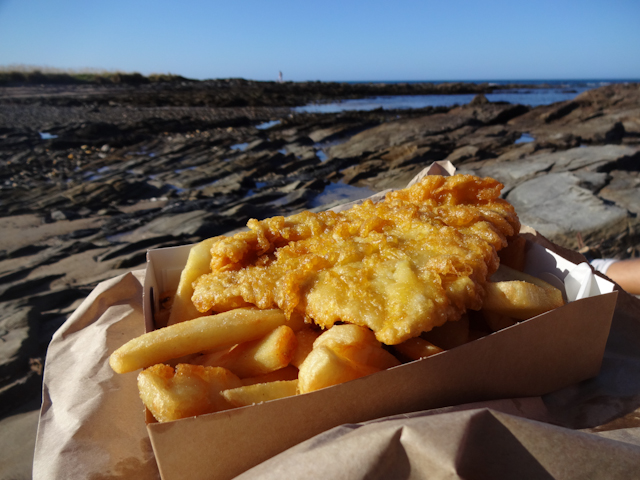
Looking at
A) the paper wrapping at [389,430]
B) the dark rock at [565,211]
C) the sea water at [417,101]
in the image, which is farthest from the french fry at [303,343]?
the sea water at [417,101]

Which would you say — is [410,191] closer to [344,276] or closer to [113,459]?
[344,276]

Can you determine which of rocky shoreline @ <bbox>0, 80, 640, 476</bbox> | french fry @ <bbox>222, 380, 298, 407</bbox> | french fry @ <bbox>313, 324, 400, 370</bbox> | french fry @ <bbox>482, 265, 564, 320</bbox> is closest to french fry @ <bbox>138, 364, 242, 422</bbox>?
french fry @ <bbox>222, 380, 298, 407</bbox>

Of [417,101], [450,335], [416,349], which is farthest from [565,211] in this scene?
[417,101]

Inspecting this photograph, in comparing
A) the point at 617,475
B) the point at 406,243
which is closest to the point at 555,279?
the point at 406,243

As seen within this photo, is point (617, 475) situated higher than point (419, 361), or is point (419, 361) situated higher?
point (419, 361)

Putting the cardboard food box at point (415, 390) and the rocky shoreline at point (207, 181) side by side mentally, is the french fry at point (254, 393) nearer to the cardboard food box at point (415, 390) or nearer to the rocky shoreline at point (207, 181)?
the cardboard food box at point (415, 390)

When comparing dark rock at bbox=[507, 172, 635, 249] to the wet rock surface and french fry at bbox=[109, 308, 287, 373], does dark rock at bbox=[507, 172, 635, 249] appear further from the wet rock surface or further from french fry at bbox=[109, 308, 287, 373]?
french fry at bbox=[109, 308, 287, 373]

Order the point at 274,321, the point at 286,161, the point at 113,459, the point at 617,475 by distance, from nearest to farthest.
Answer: the point at 617,475 → the point at 113,459 → the point at 274,321 → the point at 286,161

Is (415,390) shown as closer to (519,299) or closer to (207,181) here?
(519,299)
